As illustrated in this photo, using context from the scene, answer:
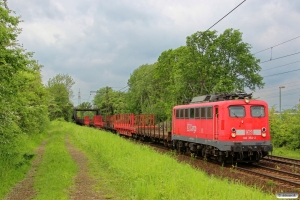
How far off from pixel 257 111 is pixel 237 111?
1.02 m

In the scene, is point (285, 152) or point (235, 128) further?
point (285, 152)

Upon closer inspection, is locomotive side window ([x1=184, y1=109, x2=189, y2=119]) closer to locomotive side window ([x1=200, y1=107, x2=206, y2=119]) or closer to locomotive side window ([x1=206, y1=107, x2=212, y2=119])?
locomotive side window ([x1=200, y1=107, x2=206, y2=119])

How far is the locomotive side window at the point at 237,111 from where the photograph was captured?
15.6 meters

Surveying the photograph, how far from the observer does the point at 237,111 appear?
619 inches

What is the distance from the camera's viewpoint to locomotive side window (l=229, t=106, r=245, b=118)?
15589 mm

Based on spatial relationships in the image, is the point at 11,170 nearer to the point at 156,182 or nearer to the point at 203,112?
the point at 156,182

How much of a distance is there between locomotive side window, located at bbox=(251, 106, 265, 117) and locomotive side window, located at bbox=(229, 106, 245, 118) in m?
0.50

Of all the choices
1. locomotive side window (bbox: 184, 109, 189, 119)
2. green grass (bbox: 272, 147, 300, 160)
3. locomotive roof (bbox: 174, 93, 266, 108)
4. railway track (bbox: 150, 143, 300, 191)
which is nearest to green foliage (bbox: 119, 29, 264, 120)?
green grass (bbox: 272, 147, 300, 160)

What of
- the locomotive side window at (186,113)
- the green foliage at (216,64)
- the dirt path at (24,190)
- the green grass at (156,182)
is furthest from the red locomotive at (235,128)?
the green foliage at (216,64)

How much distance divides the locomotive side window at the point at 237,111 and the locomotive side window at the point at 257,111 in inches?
19.7

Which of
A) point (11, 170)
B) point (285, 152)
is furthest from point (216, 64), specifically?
point (11, 170)

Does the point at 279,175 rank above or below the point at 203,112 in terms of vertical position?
below

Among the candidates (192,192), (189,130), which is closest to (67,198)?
(192,192)

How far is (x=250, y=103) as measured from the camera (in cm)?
1599
